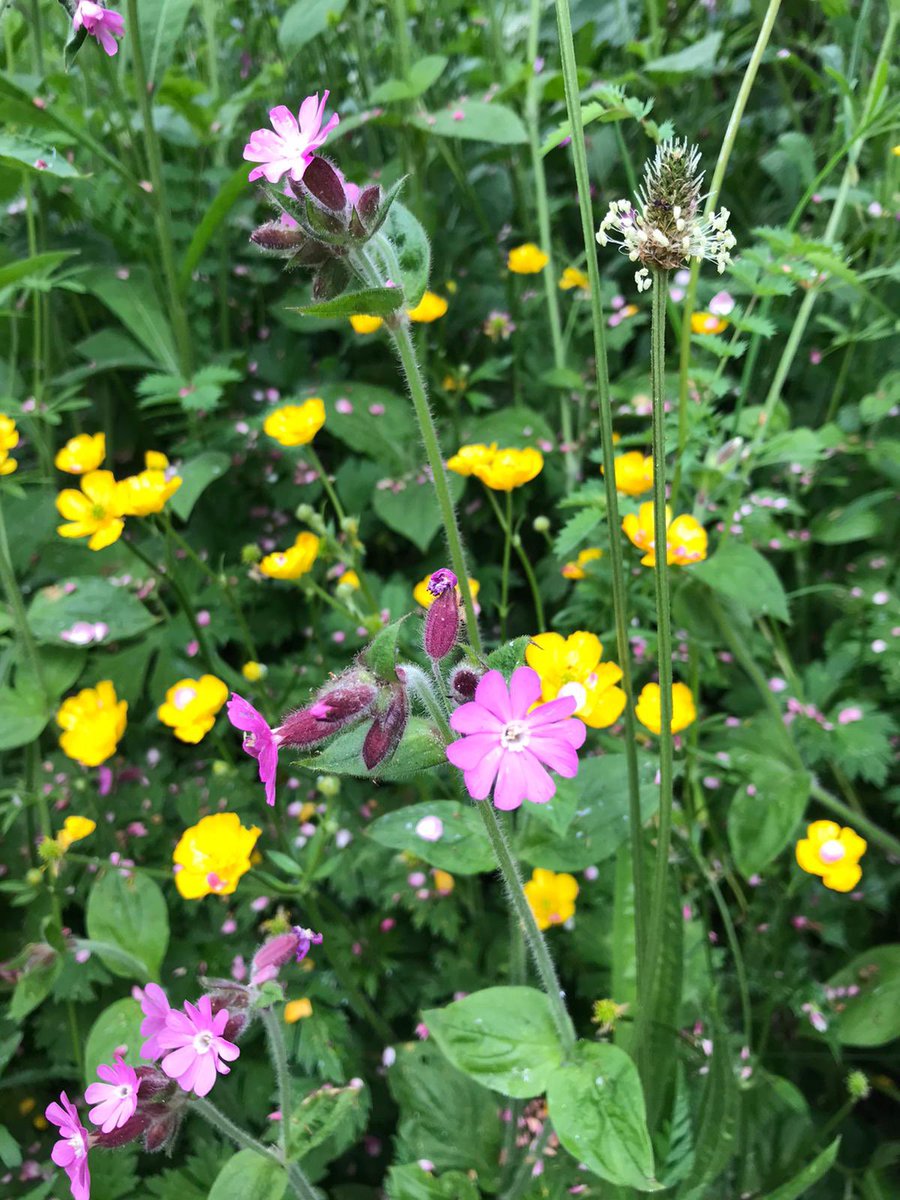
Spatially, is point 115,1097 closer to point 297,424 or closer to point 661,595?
point 661,595

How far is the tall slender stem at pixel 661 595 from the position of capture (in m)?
0.70

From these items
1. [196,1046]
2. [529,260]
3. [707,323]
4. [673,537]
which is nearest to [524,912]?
[196,1046]

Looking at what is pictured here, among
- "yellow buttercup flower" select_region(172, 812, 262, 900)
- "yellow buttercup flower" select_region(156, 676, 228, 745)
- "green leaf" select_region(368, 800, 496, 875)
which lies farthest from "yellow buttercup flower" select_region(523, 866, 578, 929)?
"yellow buttercup flower" select_region(156, 676, 228, 745)

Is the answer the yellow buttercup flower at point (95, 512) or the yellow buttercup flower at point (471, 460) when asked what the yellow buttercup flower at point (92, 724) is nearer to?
the yellow buttercup flower at point (95, 512)

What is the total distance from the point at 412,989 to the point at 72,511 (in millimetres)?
951

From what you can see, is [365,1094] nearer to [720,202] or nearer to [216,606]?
[216,606]

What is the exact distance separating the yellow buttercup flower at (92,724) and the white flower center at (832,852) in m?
1.04

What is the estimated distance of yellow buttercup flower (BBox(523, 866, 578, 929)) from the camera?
122 centimetres

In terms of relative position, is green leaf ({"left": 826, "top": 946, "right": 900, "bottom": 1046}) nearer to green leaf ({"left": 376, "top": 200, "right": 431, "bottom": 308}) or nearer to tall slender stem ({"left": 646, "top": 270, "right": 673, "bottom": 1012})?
tall slender stem ({"left": 646, "top": 270, "right": 673, "bottom": 1012})

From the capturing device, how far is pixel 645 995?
910 mm

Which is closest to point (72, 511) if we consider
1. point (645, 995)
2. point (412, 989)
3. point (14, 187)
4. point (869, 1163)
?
point (14, 187)

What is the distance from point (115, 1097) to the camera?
831mm

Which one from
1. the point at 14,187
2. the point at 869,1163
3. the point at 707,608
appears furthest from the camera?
the point at 14,187

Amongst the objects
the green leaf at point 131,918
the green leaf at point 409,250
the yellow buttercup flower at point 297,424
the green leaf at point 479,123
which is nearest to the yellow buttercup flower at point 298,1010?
the green leaf at point 131,918
